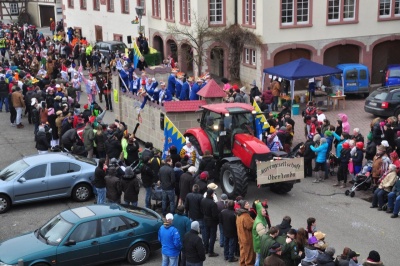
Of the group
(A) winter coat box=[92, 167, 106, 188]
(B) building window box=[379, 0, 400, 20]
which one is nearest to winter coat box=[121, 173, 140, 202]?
(A) winter coat box=[92, 167, 106, 188]

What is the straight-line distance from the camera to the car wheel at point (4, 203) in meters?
18.5

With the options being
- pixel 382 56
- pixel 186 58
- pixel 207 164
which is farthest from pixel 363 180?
pixel 186 58

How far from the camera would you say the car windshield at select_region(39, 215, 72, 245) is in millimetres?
14422

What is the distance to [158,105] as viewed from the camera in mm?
23141

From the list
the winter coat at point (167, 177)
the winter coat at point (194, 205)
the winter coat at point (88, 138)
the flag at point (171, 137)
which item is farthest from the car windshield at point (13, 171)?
the winter coat at point (194, 205)

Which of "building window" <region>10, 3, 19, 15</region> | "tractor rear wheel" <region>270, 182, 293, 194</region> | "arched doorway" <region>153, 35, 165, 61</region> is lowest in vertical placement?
"tractor rear wheel" <region>270, 182, 293, 194</region>

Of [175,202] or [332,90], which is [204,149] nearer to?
[175,202]

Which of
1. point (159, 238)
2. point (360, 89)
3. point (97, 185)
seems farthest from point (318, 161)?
point (360, 89)

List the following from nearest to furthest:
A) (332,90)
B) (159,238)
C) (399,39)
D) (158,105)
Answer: (159,238) < (158,105) < (332,90) < (399,39)

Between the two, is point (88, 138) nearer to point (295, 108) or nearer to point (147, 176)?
point (147, 176)

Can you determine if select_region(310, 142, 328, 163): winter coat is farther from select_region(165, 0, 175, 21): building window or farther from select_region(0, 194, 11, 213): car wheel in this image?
select_region(165, 0, 175, 21): building window

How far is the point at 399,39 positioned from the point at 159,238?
24.1 m

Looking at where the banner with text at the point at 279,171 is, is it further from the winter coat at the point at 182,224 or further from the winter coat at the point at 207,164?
Result: the winter coat at the point at 182,224

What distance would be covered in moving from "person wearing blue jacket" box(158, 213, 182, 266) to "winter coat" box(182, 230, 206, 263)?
0.28 metres
